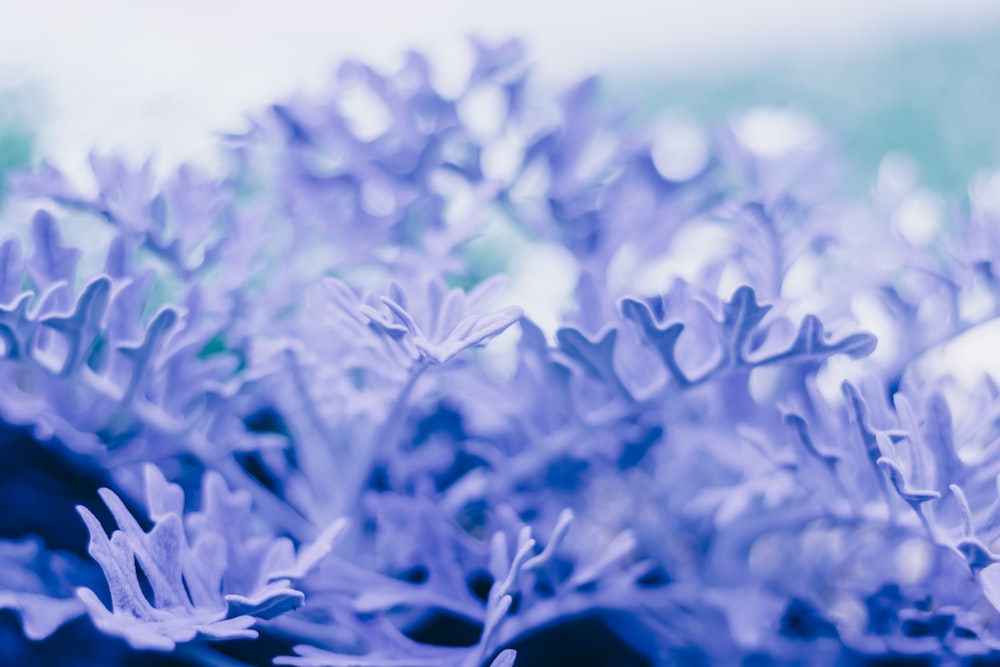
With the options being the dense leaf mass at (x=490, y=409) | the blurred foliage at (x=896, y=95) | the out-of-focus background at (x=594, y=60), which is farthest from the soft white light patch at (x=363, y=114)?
the blurred foliage at (x=896, y=95)

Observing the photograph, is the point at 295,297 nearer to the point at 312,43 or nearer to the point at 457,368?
the point at 457,368

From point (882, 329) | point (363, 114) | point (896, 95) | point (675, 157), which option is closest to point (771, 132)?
point (675, 157)

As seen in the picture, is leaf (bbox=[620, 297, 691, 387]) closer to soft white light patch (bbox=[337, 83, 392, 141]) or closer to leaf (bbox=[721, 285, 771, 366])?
leaf (bbox=[721, 285, 771, 366])

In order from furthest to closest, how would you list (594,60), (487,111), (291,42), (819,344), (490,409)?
(291,42) → (594,60) → (487,111) → (490,409) → (819,344)

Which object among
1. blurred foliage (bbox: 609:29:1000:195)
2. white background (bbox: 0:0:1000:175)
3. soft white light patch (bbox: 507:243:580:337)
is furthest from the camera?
blurred foliage (bbox: 609:29:1000:195)

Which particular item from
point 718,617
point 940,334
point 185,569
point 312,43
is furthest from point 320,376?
point 312,43

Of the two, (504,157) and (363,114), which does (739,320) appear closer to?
(504,157)

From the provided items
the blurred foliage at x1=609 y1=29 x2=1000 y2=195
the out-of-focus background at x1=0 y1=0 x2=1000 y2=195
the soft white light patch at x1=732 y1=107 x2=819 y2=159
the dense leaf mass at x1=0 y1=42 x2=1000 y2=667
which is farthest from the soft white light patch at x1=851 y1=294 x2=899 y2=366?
the blurred foliage at x1=609 y1=29 x2=1000 y2=195
